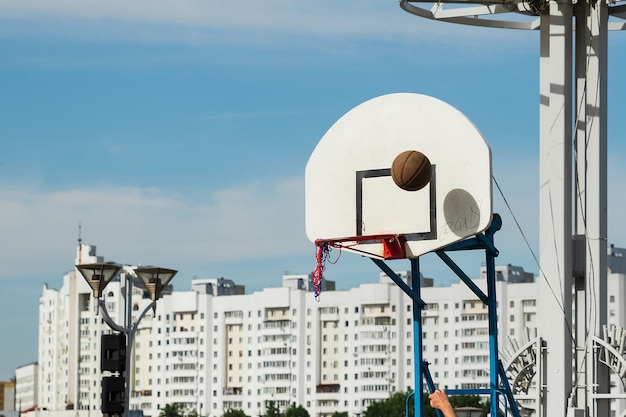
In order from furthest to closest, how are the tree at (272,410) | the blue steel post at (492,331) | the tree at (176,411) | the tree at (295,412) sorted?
the tree at (176,411) < the tree at (272,410) < the tree at (295,412) < the blue steel post at (492,331)

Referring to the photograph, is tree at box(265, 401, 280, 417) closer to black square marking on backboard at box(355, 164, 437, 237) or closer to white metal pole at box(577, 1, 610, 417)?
white metal pole at box(577, 1, 610, 417)

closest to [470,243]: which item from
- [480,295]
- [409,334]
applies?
[480,295]

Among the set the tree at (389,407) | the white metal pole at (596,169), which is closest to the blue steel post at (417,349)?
the white metal pole at (596,169)

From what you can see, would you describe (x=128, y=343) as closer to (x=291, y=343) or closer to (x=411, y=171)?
(x=411, y=171)

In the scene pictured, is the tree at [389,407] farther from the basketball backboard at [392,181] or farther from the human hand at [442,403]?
the human hand at [442,403]

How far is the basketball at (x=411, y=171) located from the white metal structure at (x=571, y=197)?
921 centimetres

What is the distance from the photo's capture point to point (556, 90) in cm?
2353

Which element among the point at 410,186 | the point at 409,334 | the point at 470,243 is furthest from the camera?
the point at 409,334

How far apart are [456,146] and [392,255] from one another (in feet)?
4.44

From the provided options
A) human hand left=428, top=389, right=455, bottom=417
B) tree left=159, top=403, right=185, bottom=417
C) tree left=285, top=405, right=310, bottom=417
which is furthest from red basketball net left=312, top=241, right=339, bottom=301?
tree left=159, top=403, right=185, bottom=417

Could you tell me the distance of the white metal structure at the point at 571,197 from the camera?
23.2m

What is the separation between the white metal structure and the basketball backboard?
8.40 metres

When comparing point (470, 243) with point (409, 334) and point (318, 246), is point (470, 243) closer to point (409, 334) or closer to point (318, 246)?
point (318, 246)

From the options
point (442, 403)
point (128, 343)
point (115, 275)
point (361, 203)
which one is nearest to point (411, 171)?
point (361, 203)
